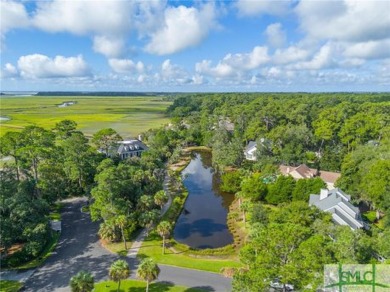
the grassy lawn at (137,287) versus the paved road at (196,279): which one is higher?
the grassy lawn at (137,287)

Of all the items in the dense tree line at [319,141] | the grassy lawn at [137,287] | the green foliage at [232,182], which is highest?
the dense tree line at [319,141]

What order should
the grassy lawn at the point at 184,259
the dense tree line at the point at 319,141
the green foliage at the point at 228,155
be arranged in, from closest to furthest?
the grassy lawn at the point at 184,259 < the dense tree line at the point at 319,141 < the green foliage at the point at 228,155

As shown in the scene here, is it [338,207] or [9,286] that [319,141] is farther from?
[9,286]

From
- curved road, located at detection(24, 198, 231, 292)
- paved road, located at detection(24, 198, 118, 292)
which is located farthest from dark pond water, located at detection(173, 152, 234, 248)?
paved road, located at detection(24, 198, 118, 292)

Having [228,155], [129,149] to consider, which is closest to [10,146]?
[129,149]

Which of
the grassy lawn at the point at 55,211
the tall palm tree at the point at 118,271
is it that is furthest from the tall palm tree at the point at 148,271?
the grassy lawn at the point at 55,211

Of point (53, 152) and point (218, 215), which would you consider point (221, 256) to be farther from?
point (53, 152)

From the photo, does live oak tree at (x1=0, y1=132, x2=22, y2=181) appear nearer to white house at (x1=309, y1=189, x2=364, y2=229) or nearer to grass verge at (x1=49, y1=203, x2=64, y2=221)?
grass verge at (x1=49, y1=203, x2=64, y2=221)

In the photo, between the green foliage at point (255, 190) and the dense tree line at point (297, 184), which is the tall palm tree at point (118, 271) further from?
the green foliage at point (255, 190)
